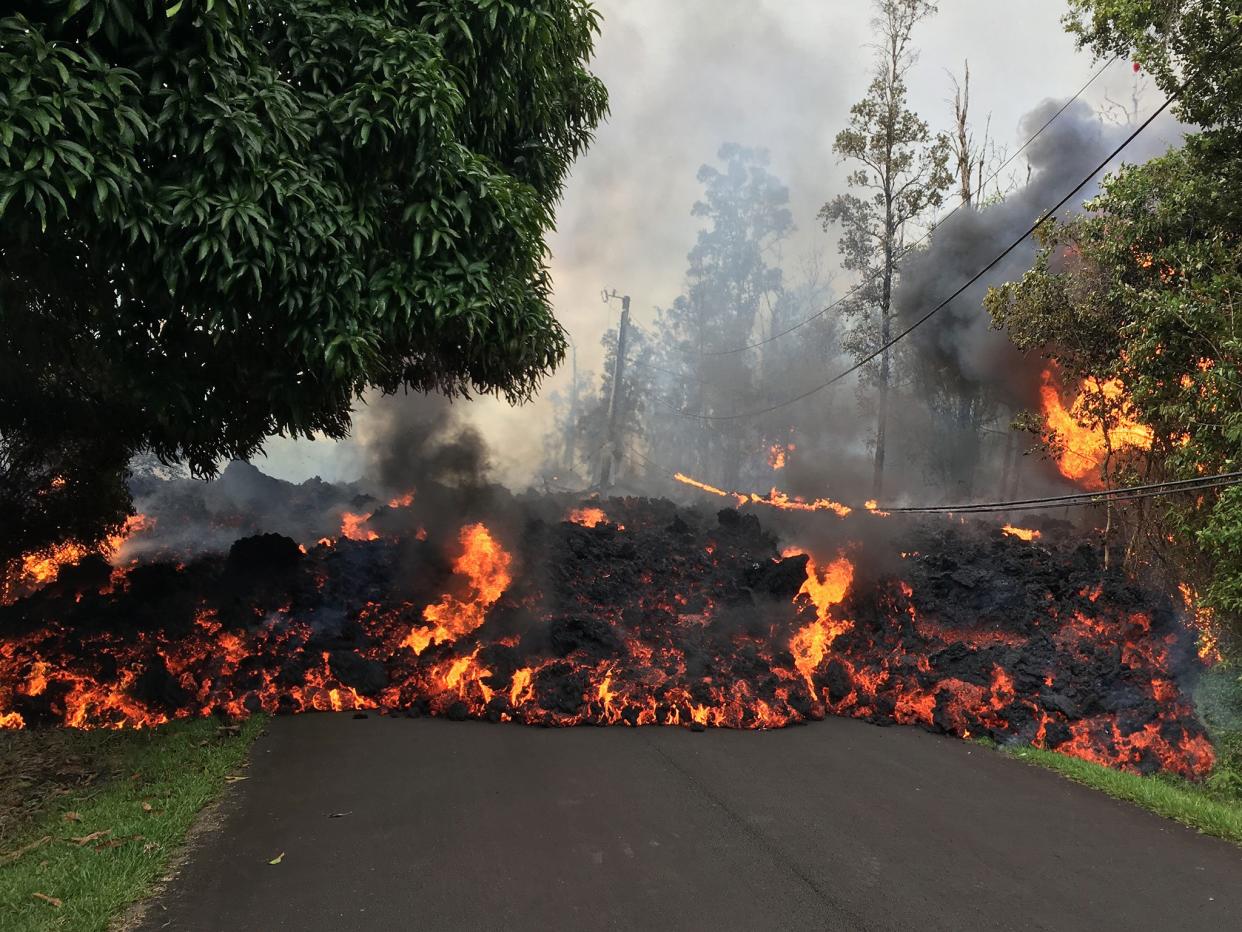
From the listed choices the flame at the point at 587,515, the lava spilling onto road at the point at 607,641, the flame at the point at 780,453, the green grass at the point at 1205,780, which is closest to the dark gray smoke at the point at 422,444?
the flame at the point at 587,515

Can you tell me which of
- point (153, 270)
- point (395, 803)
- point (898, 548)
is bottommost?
point (395, 803)

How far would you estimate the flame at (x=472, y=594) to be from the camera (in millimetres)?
11656

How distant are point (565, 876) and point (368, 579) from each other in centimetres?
865

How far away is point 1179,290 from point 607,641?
8.92 meters

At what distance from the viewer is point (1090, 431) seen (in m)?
12.7

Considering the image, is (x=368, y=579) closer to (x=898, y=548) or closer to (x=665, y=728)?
(x=665, y=728)

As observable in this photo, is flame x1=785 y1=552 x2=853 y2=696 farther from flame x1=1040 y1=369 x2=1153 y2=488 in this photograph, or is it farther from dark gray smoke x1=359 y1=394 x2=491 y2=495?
dark gray smoke x1=359 y1=394 x2=491 y2=495

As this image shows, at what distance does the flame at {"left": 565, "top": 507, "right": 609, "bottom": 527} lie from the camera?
18.6 m

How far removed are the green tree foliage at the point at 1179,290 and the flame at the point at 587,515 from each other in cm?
Result: 1071

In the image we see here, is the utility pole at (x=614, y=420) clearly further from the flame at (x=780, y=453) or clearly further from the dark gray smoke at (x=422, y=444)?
the dark gray smoke at (x=422, y=444)

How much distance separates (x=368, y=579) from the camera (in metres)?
12.9

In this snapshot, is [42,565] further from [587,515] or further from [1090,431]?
[1090,431]

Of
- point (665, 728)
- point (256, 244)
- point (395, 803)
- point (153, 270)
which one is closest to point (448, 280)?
point (256, 244)

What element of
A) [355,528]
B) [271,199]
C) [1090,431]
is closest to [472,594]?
[355,528]
